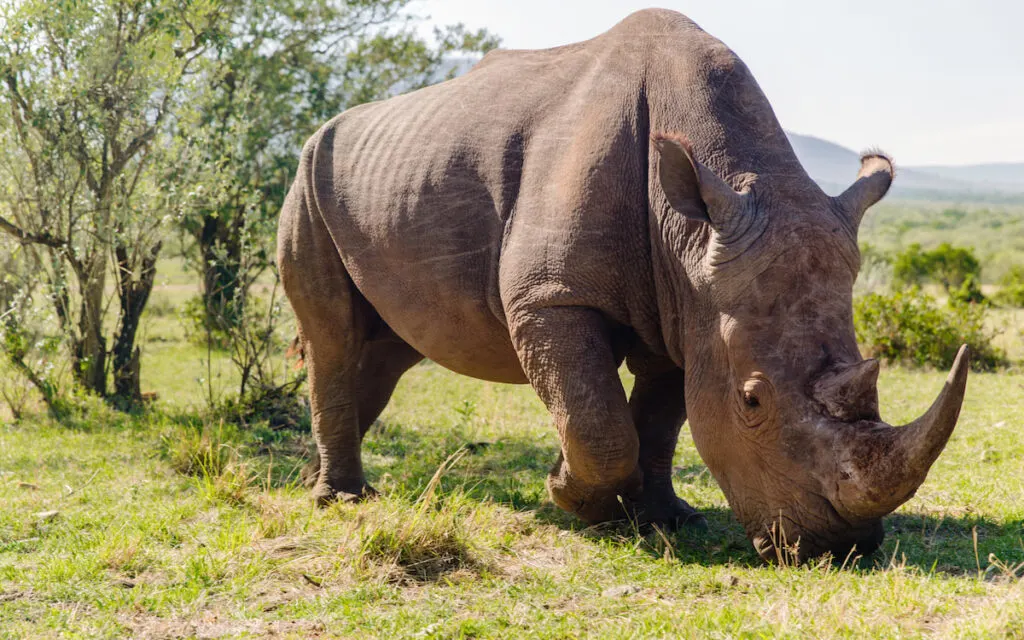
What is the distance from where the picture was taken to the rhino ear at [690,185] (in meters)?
3.98

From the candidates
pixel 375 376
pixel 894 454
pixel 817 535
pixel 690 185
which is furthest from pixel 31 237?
pixel 894 454

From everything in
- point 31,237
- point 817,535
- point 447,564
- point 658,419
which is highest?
point 31,237

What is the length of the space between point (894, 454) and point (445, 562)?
1.94 m

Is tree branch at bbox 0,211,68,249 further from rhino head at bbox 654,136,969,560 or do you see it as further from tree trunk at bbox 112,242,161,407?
rhino head at bbox 654,136,969,560

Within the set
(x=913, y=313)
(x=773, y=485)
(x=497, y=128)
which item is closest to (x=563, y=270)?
(x=497, y=128)

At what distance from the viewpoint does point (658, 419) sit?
5.41 metres

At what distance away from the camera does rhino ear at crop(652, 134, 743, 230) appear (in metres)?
3.98

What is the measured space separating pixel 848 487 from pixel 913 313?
9.38m

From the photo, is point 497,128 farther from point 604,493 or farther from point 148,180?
point 148,180

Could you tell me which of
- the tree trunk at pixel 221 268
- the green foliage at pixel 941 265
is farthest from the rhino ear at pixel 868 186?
the green foliage at pixel 941 265

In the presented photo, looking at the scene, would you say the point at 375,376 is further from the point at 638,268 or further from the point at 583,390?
the point at 638,268

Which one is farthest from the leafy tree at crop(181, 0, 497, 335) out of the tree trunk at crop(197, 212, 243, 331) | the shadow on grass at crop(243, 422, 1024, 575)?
the shadow on grass at crop(243, 422, 1024, 575)

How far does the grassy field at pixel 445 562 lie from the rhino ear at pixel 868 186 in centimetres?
140

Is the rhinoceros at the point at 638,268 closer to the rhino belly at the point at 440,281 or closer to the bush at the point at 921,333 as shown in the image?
the rhino belly at the point at 440,281
